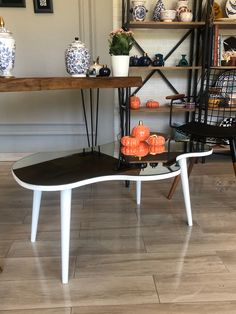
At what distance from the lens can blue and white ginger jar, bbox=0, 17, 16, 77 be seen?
50.7 inches

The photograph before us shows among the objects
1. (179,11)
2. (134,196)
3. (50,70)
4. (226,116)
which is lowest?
Result: (134,196)

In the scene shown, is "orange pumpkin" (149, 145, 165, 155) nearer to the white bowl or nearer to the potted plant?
the potted plant

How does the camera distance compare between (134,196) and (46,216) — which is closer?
(46,216)

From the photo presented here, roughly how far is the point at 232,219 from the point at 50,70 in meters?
1.93

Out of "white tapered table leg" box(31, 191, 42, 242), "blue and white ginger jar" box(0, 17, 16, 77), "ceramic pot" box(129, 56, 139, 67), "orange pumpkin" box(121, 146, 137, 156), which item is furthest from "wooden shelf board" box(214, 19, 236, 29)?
"white tapered table leg" box(31, 191, 42, 242)

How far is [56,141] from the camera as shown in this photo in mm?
2812

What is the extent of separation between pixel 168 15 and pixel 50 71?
3.63ft

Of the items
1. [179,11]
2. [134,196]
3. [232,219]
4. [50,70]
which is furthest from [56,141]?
[232,219]

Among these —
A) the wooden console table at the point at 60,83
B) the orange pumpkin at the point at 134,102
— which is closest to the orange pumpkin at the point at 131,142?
the wooden console table at the point at 60,83

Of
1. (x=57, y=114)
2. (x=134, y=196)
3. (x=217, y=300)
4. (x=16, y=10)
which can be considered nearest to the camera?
(x=217, y=300)

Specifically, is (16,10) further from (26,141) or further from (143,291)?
(143,291)

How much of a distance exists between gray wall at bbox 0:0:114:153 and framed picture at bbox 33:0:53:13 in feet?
0.13

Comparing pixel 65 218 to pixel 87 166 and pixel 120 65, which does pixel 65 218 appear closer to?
pixel 87 166

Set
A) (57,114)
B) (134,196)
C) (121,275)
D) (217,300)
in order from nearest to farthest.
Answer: (217,300) < (121,275) < (134,196) < (57,114)
